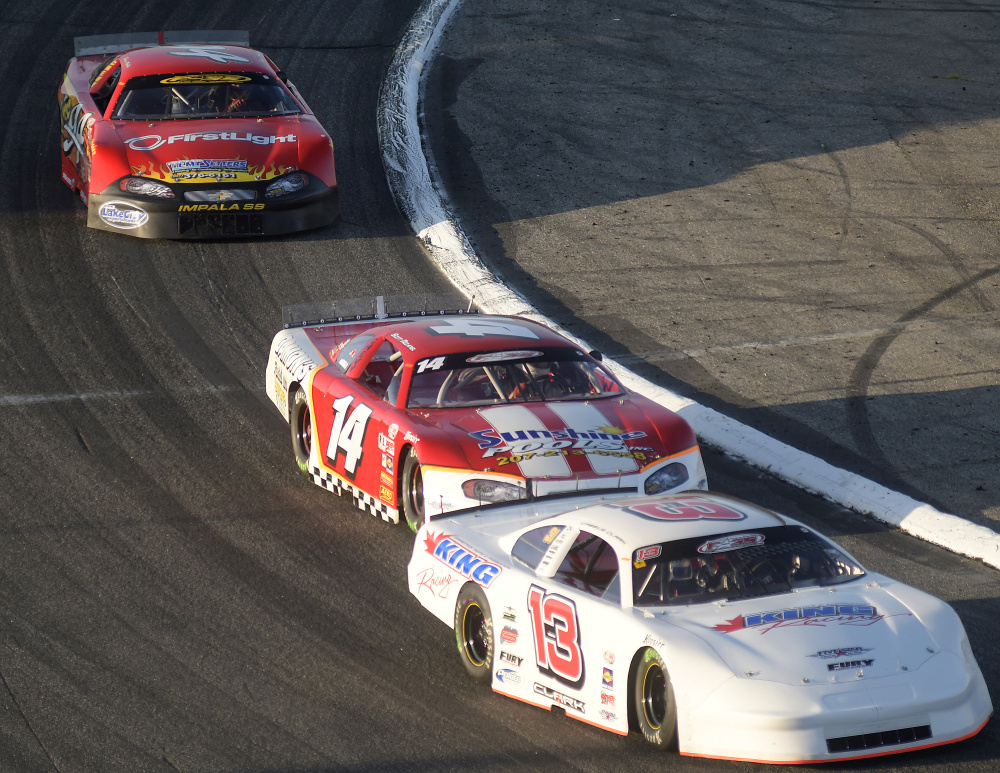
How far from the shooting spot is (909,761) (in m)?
5.27

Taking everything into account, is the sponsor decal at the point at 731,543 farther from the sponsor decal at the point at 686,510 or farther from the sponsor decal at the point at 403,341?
the sponsor decal at the point at 403,341

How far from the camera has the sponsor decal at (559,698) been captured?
570cm

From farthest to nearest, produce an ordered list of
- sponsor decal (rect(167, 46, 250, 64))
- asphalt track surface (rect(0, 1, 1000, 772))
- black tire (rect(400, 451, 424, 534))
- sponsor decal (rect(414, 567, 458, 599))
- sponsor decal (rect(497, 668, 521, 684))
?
sponsor decal (rect(167, 46, 250, 64)) < black tire (rect(400, 451, 424, 534)) < sponsor decal (rect(414, 567, 458, 599)) < sponsor decal (rect(497, 668, 521, 684)) < asphalt track surface (rect(0, 1, 1000, 772))

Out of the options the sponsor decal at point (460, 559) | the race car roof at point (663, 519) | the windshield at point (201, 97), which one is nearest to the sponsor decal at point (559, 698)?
the sponsor decal at point (460, 559)

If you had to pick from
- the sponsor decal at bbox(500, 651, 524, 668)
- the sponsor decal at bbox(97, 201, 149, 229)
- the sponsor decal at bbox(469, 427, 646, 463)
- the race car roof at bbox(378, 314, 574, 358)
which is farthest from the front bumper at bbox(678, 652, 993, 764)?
the sponsor decal at bbox(97, 201, 149, 229)

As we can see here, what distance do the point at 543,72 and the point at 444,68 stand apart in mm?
1449

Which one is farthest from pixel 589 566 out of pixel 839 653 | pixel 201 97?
pixel 201 97

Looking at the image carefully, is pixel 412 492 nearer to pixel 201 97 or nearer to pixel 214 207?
pixel 214 207

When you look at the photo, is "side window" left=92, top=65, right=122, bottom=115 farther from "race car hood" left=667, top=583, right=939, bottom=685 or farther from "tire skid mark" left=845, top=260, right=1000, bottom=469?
"race car hood" left=667, top=583, right=939, bottom=685

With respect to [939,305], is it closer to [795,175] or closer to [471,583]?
[795,175]

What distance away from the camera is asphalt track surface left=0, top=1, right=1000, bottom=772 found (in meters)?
5.69

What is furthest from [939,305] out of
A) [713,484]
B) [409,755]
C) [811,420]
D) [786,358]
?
[409,755]

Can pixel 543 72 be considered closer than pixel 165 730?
No

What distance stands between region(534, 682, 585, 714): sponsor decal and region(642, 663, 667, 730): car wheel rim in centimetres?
35
